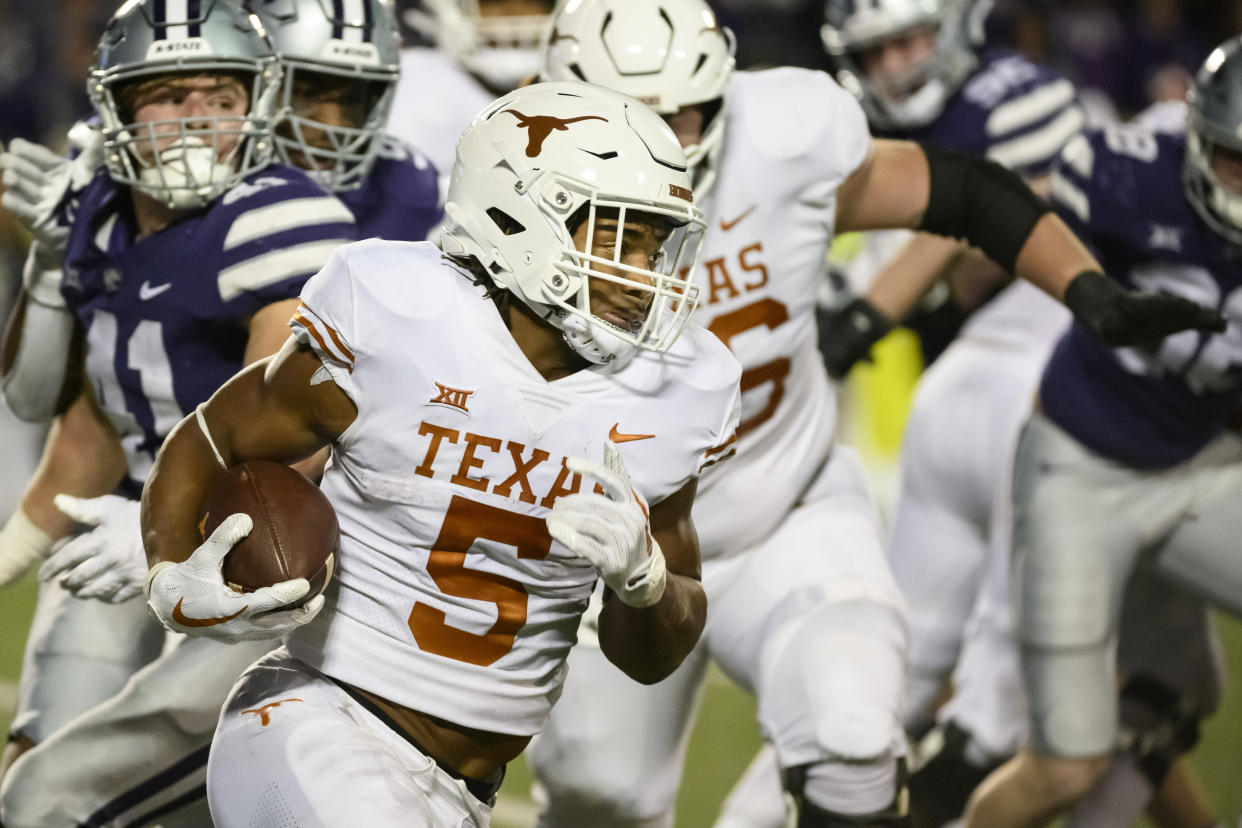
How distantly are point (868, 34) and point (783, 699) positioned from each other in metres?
2.47

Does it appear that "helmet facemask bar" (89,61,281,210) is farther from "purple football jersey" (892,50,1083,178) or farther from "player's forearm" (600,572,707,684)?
"purple football jersey" (892,50,1083,178)

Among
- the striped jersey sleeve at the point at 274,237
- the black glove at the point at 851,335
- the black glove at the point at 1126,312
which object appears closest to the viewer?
the striped jersey sleeve at the point at 274,237

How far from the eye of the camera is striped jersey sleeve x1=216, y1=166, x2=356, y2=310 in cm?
269

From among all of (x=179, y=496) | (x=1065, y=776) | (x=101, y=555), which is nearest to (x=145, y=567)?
(x=101, y=555)

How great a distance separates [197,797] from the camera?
2.82m

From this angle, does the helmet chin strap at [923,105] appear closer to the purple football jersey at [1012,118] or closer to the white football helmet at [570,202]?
the purple football jersey at [1012,118]

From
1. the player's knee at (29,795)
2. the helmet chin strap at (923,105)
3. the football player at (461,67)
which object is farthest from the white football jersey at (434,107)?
the player's knee at (29,795)

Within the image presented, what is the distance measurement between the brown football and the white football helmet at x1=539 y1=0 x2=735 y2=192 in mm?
1022

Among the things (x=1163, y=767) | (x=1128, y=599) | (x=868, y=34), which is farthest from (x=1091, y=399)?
(x=868, y=34)

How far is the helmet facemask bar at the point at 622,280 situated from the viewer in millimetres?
2201

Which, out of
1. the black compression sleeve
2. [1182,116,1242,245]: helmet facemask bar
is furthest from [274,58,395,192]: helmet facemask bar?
[1182,116,1242,245]: helmet facemask bar

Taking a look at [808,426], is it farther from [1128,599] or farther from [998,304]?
[998,304]

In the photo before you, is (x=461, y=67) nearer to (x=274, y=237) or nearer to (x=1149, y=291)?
(x=274, y=237)

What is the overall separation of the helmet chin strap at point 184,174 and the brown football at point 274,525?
726 mm
